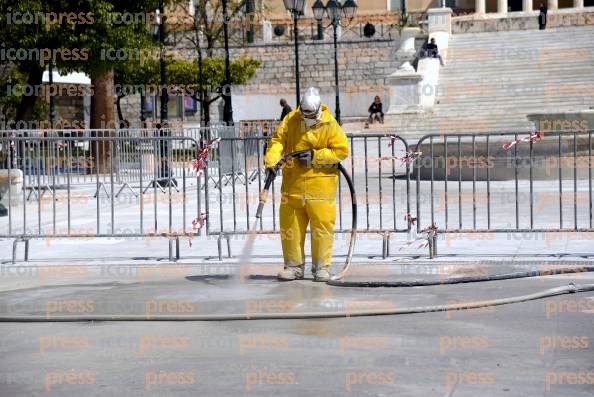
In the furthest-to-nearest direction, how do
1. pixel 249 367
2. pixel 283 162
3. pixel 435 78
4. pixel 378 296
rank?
1. pixel 435 78
2. pixel 283 162
3. pixel 378 296
4. pixel 249 367

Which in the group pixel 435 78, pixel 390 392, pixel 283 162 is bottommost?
pixel 390 392

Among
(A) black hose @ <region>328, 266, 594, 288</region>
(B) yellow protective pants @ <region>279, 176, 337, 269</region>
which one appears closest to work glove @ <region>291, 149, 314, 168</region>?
(B) yellow protective pants @ <region>279, 176, 337, 269</region>

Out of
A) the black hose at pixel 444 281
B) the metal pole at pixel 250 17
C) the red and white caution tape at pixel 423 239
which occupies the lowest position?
the black hose at pixel 444 281

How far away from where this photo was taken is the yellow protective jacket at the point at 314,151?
10891 mm

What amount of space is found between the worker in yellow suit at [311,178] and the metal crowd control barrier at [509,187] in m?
1.96

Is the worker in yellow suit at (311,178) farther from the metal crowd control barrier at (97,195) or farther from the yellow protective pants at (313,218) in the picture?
the metal crowd control barrier at (97,195)

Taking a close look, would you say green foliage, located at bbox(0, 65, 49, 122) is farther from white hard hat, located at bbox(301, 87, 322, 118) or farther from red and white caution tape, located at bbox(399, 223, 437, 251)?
white hard hat, located at bbox(301, 87, 322, 118)

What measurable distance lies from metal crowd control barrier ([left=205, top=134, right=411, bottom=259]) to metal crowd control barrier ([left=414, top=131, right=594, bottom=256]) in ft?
1.12

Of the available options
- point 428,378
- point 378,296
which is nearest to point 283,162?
point 378,296

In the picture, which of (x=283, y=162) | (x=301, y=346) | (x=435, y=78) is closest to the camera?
(x=301, y=346)

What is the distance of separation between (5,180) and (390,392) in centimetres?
1333

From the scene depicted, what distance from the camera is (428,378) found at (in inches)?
279

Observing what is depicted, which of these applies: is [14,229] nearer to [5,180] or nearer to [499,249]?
[5,180]

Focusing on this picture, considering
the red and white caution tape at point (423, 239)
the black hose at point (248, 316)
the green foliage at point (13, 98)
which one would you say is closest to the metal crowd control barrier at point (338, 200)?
the red and white caution tape at point (423, 239)
